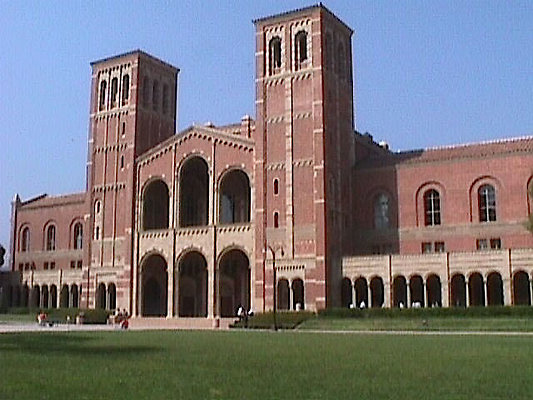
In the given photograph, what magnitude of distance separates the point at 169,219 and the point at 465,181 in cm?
2577

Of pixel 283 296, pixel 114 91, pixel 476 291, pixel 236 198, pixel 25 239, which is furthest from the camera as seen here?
pixel 25 239

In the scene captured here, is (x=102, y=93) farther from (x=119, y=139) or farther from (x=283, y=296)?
(x=283, y=296)

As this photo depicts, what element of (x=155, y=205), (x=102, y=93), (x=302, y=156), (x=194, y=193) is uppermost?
(x=102, y=93)

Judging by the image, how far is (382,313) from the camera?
4938cm

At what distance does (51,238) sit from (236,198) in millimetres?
23997

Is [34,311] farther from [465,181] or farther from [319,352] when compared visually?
[319,352]

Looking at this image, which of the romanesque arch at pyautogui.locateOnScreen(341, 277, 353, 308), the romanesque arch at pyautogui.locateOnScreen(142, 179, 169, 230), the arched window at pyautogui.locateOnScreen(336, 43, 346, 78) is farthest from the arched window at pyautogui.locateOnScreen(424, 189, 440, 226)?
the romanesque arch at pyautogui.locateOnScreen(142, 179, 169, 230)

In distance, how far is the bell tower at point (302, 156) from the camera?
187ft

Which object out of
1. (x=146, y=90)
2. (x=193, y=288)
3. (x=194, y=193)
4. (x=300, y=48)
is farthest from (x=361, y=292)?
(x=146, y=90)

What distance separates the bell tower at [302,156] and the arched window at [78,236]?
26841mm

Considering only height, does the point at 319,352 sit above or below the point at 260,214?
below

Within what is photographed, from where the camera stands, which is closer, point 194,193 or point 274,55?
point 274,55

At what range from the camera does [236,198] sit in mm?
70812

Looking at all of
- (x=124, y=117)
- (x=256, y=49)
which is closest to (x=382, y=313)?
(x=256, y=49)
